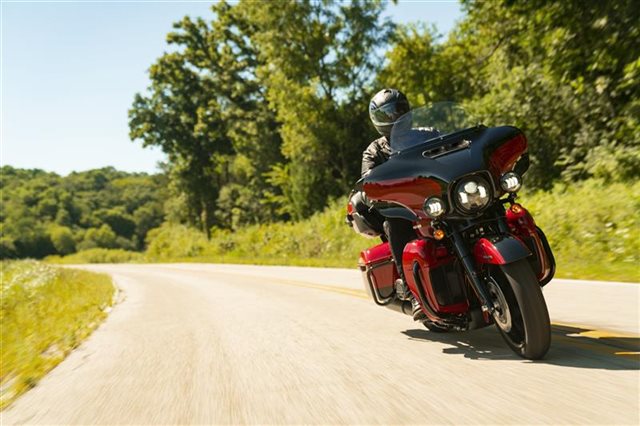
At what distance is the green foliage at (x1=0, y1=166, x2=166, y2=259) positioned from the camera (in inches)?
2936

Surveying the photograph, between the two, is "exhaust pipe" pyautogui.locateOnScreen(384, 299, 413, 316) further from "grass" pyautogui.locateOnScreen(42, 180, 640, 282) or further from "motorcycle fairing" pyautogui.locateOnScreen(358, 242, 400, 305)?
"grass" pyautogui.locateOnScreen(42, 180, 640, 282)

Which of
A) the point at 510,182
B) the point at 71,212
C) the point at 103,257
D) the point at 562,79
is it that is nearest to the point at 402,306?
the point at 510,182

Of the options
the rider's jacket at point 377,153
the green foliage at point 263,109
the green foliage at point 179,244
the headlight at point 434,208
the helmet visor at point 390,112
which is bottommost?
the headlight at point 434,208

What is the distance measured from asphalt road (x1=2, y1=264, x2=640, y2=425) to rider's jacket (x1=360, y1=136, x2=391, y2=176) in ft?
5.32

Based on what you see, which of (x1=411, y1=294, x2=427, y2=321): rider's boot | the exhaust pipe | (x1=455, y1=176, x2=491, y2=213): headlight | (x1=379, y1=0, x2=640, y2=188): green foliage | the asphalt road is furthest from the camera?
(x1=379, y1=0, x2=640, y2=188): green foliage

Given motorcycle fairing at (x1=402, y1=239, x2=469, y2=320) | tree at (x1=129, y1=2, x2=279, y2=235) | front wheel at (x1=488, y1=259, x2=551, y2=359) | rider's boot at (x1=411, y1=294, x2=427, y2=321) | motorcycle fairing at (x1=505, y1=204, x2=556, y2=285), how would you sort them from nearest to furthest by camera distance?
1. front wheel at (x1=488, y1=259, x2=551, y2=359)
2. motorcycle fairing at (x1=505, y1=204, x2=556, y2=285)
3. motorcycle fairing at (x1=402, y1=239, x2=469, y2=320)
4. rider's boot at (x1=411, y1=294, x2=427, y2=321)
5. tree at (x1=129, y1=2, x2=279, y2=235)

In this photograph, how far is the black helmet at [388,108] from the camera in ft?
15.2

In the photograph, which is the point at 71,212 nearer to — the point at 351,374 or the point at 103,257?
the point at 103,257

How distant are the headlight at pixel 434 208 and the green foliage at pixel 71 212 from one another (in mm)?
75536

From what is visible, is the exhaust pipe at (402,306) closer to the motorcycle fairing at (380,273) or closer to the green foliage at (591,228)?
the motorcycle fairing at (380,273)

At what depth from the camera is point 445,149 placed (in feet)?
12.8

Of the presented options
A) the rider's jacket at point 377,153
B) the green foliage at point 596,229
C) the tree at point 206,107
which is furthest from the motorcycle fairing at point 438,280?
the tree at point 206,107

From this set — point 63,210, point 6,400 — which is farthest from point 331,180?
point 63,210

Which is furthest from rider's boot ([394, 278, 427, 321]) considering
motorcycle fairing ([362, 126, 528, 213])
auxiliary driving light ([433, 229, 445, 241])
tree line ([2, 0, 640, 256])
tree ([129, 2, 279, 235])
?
tree ([129, 2, 279, 235])
